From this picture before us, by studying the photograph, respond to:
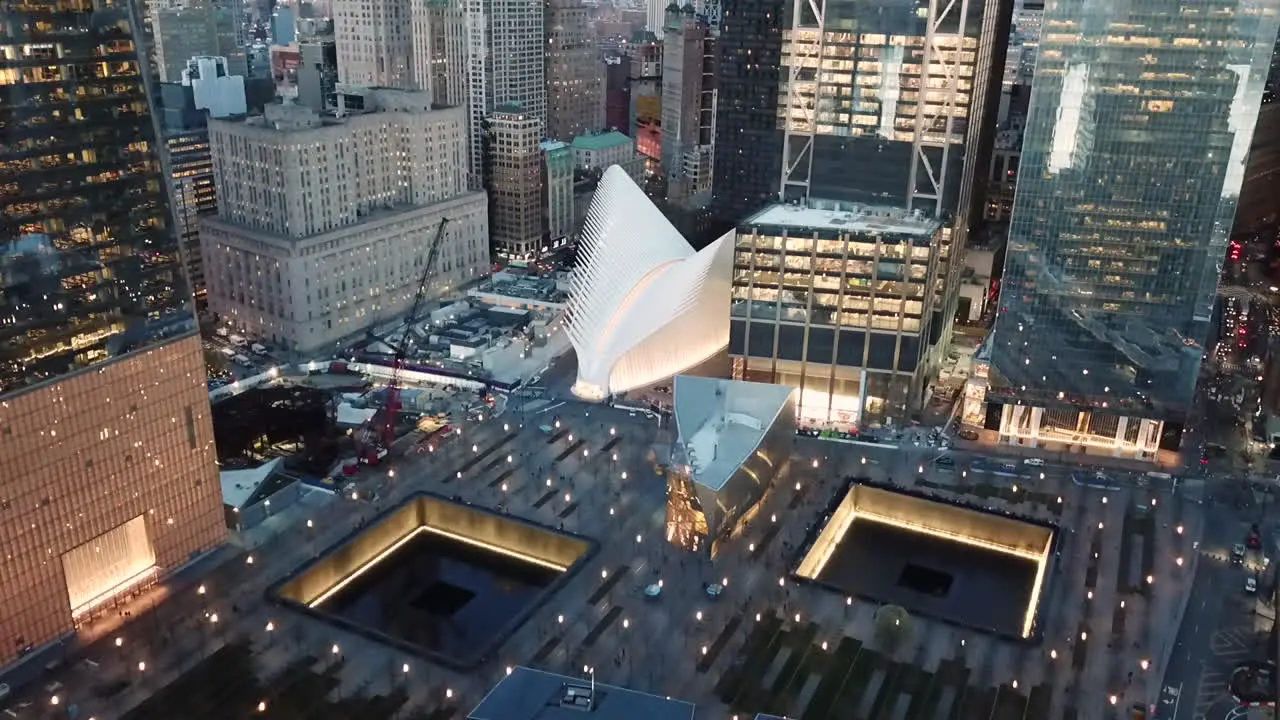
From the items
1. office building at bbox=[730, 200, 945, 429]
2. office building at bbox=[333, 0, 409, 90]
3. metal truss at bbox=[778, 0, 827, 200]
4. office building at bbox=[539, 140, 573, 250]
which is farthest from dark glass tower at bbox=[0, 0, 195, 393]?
office building at bbox=[333, 0, 409, 90]

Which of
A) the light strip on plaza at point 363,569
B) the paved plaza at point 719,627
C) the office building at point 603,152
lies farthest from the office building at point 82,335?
the office building at point 603,152

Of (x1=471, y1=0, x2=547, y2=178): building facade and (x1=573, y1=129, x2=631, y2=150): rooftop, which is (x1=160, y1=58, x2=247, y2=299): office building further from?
(x1=573, y1=129, x2=631, y2=150): rooftop

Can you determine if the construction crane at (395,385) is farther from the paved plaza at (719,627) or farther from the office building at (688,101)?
the office building at (688,101)

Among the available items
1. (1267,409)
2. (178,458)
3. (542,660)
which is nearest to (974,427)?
(1267,409)

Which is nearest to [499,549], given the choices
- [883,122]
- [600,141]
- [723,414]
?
[723,414]

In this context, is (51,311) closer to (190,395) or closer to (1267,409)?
(190,395)

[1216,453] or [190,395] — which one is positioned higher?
[190,395]

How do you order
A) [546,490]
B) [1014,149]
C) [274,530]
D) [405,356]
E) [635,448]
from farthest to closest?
[1014,149] < [405,356] < [635,448] < [546,490] < [274,530]
